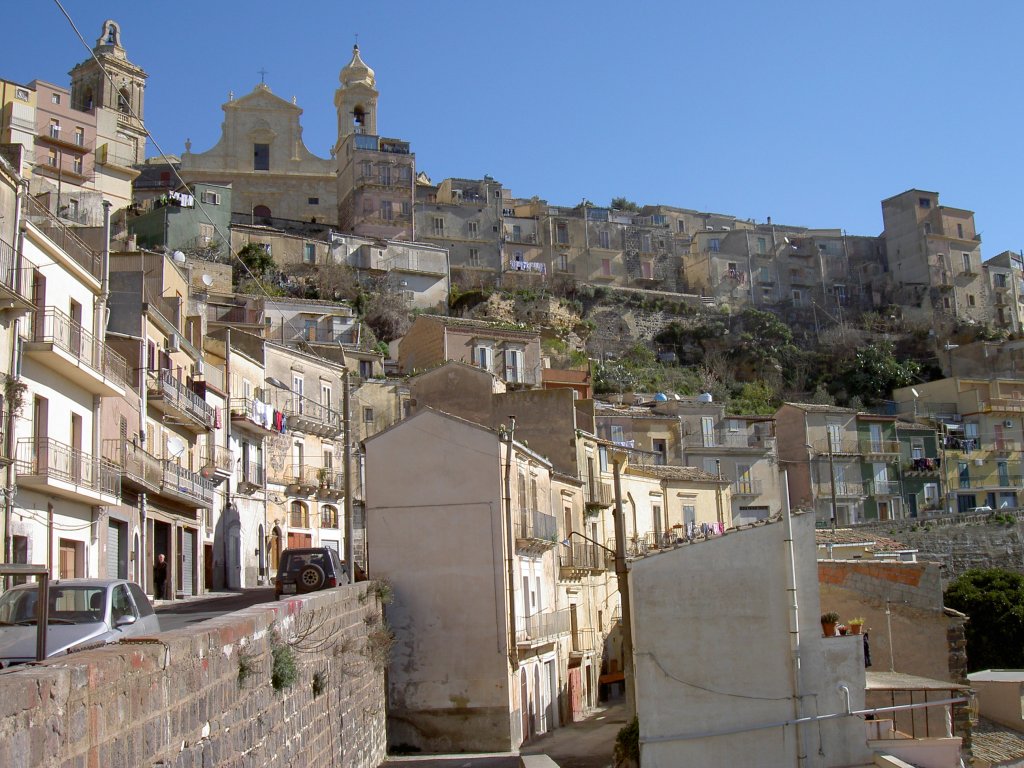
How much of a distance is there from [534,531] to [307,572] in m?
7.92

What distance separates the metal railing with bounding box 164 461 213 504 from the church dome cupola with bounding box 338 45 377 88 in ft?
223

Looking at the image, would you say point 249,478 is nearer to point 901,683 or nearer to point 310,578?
point 310,578

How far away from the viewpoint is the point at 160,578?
3159 centimetres

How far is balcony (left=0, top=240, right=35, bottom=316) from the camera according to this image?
22.2 metres

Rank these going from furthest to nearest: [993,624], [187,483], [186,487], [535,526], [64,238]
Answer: [993,624] < [187,483] < [186,487] < [535,526] < [64,238]

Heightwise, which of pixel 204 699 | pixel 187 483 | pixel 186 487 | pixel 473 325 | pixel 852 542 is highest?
pixel 473 325

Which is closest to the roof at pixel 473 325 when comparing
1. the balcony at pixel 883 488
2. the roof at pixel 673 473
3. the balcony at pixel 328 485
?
the roof at pixel 673 473

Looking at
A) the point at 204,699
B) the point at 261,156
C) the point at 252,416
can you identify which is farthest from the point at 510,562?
the point at 261,156

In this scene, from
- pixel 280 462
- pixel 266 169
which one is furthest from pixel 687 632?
pixel 266 169

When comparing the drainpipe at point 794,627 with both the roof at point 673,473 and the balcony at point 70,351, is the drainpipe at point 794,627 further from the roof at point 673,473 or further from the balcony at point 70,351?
the roof at point 673,473

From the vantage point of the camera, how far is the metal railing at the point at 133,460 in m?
28.2

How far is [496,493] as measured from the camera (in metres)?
28.0

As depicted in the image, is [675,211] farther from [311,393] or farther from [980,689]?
[980,689]

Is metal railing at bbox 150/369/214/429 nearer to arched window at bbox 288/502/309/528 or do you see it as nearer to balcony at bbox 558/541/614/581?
arched window at bbox 288/502/309/528
